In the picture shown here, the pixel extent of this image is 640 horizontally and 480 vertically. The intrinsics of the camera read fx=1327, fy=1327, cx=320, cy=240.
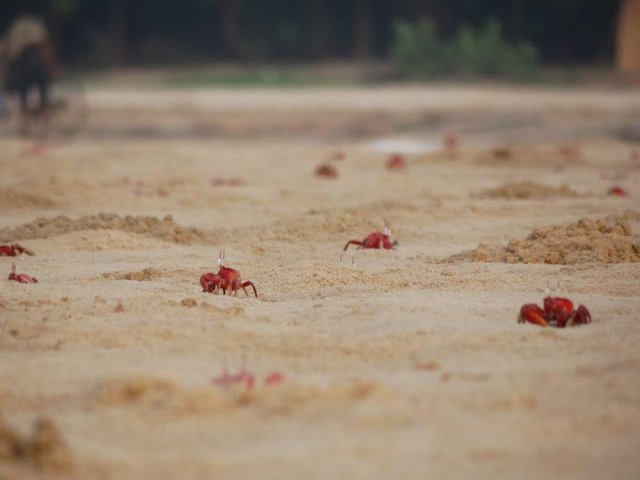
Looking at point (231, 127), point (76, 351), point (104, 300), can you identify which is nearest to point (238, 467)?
point (76, 351)

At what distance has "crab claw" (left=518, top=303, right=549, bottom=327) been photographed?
5.11m

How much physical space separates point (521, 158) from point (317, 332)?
848cm

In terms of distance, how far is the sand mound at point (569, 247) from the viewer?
6844 millimetres

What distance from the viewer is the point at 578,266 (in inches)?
261

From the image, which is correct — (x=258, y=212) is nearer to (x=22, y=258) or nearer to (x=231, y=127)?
(x=22, y=258)

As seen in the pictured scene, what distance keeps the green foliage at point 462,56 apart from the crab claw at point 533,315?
22.1 meters

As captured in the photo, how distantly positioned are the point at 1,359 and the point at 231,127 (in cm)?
1588

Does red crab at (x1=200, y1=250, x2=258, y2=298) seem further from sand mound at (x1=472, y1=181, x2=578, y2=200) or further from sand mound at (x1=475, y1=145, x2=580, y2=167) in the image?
sand mound at (x1=475, y1=145, x2=580, y2=167)

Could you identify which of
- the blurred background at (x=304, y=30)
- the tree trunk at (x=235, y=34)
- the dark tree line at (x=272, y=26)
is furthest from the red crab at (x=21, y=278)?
the tree trunk at (x=235, y=34)

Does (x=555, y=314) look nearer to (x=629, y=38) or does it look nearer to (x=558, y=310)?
(x=558, y=310)

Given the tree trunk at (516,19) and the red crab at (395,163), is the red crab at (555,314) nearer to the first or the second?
the red crab at (395,163)

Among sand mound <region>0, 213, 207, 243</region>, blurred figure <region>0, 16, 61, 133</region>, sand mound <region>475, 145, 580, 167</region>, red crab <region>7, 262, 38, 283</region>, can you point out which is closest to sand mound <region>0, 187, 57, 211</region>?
sand mound <region>0, 213, 207, 243</region>

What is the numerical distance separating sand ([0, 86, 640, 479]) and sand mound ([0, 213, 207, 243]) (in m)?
0.02

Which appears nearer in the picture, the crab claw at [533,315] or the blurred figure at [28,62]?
the crab claw at [533,315]
